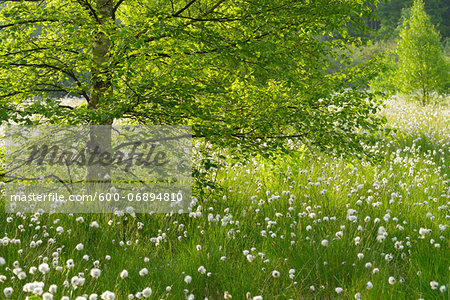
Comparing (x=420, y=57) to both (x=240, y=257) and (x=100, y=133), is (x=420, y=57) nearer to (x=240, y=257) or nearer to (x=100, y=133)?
(x=100, y=133)

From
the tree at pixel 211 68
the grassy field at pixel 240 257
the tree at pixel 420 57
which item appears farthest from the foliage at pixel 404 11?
the grassy field at pixel 240 257

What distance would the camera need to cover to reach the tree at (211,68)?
15.0 feet

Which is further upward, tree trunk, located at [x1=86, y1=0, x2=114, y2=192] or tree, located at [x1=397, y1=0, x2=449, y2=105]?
tree, located at [x1=397, y1=0, x2=449, y2=105]

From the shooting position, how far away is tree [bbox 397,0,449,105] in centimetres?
2009

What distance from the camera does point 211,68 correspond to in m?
5.59

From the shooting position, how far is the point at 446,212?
5.28 metres

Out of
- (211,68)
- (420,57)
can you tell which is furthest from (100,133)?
(420,57)

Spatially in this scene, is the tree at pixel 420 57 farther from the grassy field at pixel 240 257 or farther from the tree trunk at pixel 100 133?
the tree trunk at pixel 100 133

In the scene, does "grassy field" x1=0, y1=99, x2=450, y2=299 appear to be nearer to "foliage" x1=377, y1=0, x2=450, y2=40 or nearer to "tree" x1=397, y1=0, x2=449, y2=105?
"tree" x1=397, y1=0, x2=449, y2=105

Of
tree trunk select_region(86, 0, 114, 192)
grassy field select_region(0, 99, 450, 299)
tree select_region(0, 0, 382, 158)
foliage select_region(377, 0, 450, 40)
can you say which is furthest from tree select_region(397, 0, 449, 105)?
foliage select_region(377, 0, 450, 40)

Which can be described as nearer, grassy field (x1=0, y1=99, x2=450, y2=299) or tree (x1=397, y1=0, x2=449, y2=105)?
grassy field (x1=0, y1=99, x2=450, y2=299)

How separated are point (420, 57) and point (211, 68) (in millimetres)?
18915

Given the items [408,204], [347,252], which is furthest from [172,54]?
[408,204]

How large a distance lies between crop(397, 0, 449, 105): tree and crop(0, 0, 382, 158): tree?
1737 cm
